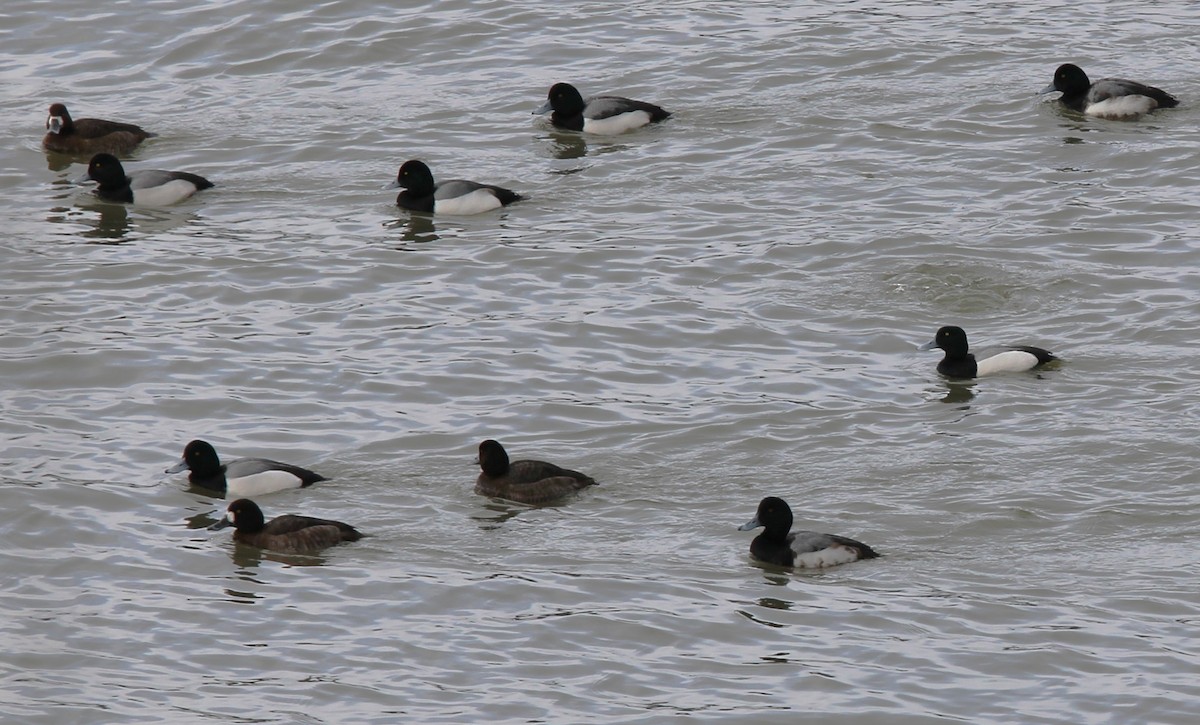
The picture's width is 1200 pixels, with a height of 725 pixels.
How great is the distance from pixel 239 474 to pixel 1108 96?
1177 centimetres

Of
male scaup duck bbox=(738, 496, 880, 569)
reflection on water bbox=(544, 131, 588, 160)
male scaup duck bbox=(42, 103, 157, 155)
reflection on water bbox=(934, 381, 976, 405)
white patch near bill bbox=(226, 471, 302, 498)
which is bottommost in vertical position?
male scaup duck bbox=(738, 496, 880, 569)

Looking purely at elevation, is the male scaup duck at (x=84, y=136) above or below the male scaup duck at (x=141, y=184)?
above

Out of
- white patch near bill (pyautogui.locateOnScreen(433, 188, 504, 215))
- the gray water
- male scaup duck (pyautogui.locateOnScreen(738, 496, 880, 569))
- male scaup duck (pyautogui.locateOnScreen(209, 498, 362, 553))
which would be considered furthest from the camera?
white patch near bill (pyautogui.locateOnScreen(433, 188, 504, 215))

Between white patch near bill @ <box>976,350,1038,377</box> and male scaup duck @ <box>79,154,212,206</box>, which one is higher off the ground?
male scaup duck @ <box>79,154,212,206</box>

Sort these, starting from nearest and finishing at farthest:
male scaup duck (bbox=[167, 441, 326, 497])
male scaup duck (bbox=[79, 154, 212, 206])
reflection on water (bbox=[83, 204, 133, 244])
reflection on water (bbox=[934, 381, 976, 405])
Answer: male scaup duck (bbox=[167, 441, 326, 497]) → reflection on water (bbox=[934, 381, 976, 405]) → reflection on water (bbox=[83, 204, 133, 244]) → male scaup duck (bbox=[79, 154, 212, 206])

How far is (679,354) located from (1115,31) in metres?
11.1

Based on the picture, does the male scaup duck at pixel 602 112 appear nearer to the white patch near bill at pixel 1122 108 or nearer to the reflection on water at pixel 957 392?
the white patch near bill at pixel 1122 108

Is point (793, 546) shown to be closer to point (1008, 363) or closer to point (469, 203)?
point (1008, 363)

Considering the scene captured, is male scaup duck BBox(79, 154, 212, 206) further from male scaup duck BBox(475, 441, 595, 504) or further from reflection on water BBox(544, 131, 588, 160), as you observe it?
male scaup duck BBox(475, 441, 595, 504)

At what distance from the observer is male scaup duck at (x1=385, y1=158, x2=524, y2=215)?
19281 mm

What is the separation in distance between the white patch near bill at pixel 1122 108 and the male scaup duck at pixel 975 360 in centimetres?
660

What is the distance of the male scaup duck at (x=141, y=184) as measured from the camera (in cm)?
1978

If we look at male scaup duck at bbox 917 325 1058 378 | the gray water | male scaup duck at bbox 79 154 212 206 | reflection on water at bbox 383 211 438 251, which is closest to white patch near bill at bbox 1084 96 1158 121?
the gray water

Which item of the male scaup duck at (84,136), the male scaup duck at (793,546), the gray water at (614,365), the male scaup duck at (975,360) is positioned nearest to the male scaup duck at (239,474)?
the gray water at (614,365)
